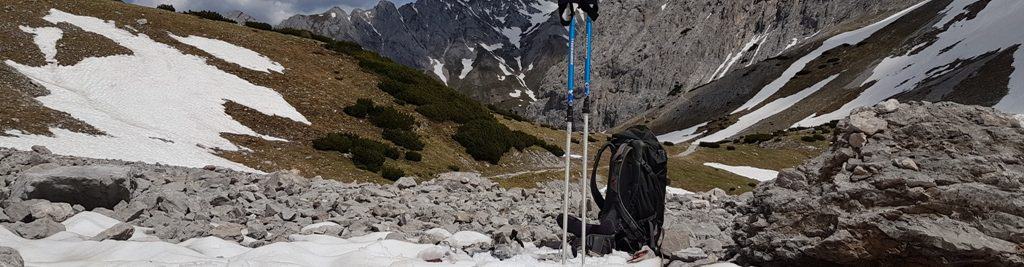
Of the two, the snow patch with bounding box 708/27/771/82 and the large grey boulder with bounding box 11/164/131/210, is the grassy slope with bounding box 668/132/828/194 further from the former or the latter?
the snow patch with bounding box 708/27/771/82

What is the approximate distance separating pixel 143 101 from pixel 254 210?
18.7 metres

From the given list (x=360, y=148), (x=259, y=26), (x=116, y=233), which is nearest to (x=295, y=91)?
(x=360, y=148)

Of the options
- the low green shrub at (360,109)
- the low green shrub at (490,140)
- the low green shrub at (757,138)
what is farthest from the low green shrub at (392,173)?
the low green shrub at (757,138)

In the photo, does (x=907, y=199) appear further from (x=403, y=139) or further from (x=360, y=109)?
(x=360, y=109)

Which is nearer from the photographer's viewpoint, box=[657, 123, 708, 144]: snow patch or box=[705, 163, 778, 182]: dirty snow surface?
box=[705, 163, 778, 182]: dirty snow surface

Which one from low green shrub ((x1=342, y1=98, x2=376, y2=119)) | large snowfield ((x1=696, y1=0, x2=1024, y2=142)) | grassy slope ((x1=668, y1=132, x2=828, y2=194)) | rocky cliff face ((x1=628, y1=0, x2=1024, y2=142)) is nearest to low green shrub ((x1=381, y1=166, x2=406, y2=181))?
low green shrub ((x1=342, y1=98, x2=376, y2=119))

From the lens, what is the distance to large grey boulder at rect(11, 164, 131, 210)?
820 centimetres

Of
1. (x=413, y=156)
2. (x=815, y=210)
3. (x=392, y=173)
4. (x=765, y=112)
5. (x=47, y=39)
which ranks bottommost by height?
(x=765, y=112)

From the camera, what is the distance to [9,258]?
191 inches

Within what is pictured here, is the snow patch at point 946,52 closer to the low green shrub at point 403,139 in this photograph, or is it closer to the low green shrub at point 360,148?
the low green shrub at point 403,139

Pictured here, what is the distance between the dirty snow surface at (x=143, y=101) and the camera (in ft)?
58.6

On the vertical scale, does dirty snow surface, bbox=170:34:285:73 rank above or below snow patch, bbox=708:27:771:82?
above

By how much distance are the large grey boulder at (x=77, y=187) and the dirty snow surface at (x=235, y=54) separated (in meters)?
24.3

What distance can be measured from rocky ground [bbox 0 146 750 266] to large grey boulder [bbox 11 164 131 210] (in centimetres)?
1
